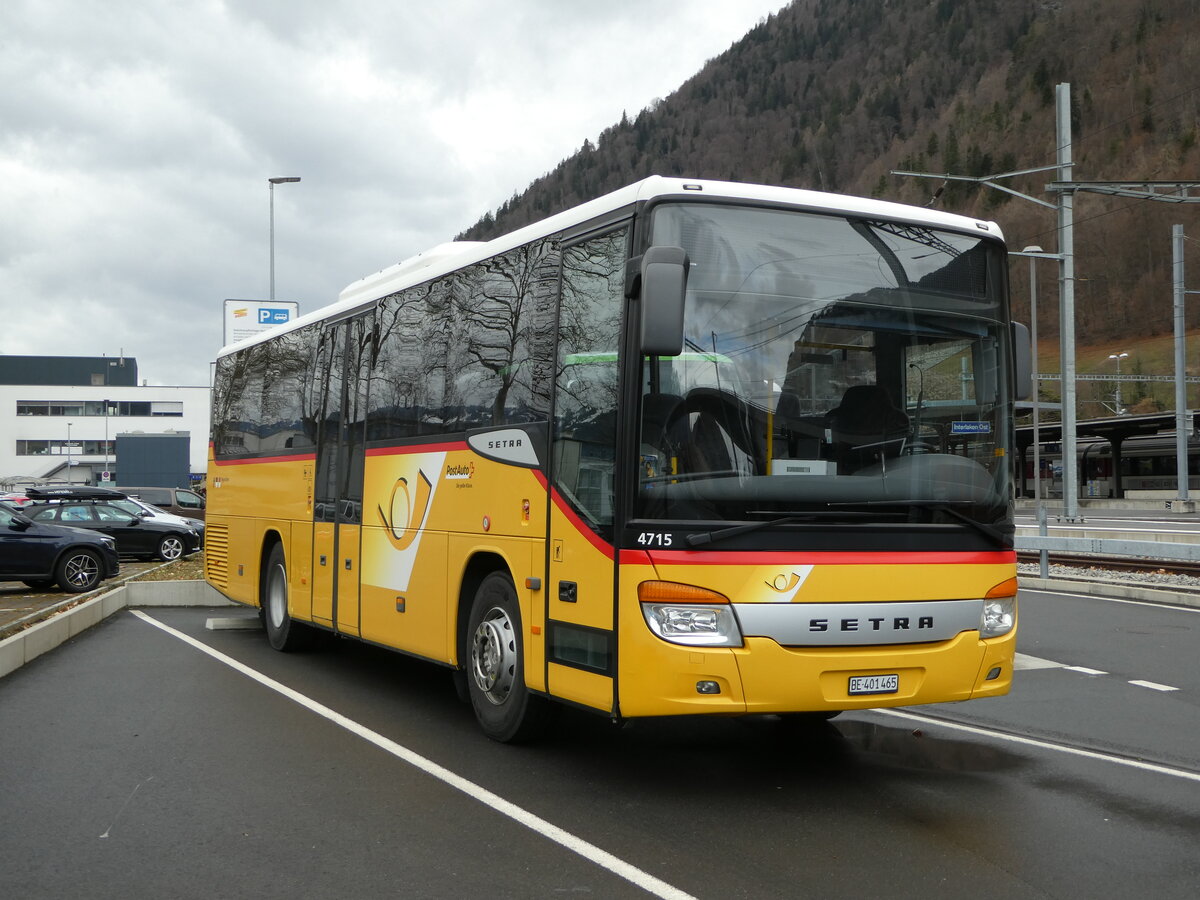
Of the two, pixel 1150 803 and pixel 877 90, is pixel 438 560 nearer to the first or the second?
pixel 1150 803

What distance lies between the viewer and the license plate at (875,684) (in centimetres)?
643

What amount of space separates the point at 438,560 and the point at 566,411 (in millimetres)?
1997

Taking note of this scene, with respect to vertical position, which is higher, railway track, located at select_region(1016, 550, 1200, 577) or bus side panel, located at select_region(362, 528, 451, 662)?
bus side panel, located at select_region(362, 528, 451, 662)

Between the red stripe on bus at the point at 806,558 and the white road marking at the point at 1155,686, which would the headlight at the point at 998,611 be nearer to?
the red stripe on bus at the point at 806,558

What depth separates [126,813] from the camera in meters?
6.25

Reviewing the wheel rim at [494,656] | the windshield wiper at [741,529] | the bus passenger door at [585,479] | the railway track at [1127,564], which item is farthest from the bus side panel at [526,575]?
the railway track at [1127,564]

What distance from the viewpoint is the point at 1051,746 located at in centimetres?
797

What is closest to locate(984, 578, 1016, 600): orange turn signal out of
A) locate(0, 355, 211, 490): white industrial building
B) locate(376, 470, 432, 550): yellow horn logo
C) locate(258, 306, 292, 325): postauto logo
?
locate(376, 470, 432, 550): yellow horn logo

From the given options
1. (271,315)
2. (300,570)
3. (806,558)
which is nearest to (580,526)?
(806,558)

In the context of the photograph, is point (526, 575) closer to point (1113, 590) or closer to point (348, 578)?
point (348, 578)

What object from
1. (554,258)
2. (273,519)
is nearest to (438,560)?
(554,258)

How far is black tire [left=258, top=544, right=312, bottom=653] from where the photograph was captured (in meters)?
12.3

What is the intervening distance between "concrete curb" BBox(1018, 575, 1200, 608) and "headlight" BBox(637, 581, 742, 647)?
12341 millimetres

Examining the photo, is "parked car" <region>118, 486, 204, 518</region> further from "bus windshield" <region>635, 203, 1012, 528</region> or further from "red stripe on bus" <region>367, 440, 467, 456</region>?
"bus windshield" <region>635, 203, 1012, 528</region>
